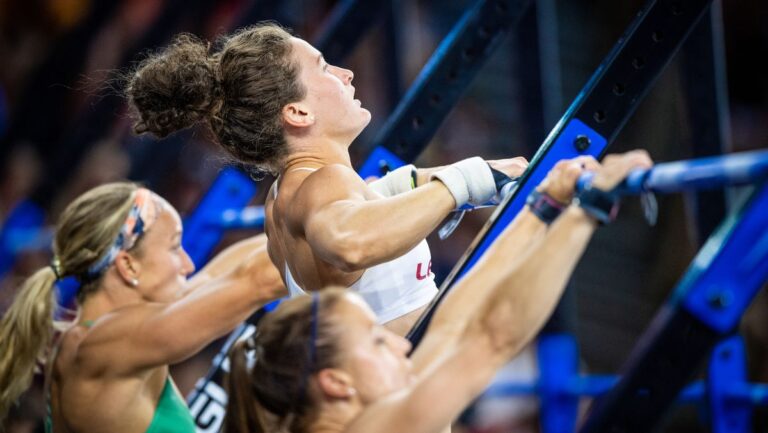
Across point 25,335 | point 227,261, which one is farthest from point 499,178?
point 25,335

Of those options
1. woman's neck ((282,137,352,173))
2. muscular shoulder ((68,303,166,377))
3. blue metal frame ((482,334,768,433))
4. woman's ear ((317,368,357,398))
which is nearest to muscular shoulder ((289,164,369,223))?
woman's neck ((282,137,352,173))

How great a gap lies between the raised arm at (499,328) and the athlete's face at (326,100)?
0.65 m

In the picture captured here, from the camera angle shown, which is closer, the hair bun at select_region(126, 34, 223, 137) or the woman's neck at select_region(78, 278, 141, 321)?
the hair bun at select_region(126, 34, 223, 137)

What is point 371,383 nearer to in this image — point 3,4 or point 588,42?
point 588,42

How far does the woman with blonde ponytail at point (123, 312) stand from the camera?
2350 mm

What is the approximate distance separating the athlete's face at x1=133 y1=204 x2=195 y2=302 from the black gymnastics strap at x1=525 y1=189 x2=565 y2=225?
130cm

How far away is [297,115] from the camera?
195cm

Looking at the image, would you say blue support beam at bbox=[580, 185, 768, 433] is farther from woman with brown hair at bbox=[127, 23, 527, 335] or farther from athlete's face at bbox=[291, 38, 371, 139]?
athlete's face at bbox=[291, 38, 371, 139]

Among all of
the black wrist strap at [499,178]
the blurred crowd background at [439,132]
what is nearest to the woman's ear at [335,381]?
the black wrist strap at [499,178]

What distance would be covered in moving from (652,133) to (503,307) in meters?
3.04

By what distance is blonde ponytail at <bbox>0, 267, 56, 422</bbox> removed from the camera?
245 centimetres

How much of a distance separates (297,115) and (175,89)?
25 cm

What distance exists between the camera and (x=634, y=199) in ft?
13.6

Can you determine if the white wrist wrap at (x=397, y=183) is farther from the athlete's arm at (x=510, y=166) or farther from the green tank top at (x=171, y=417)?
the green tank top at (x=171, y=417)
